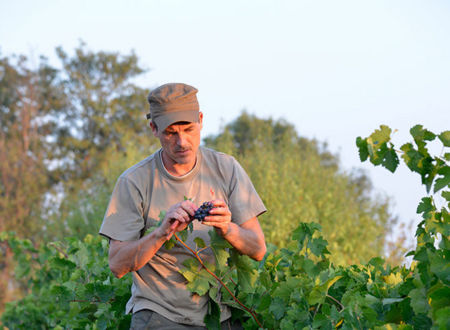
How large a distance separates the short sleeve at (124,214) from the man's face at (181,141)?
0.97 ft

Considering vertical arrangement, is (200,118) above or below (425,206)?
above

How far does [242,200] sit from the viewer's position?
3219 millimetres

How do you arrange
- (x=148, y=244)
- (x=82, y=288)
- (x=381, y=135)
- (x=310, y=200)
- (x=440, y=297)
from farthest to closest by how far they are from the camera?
1. (x=310, y=200)
2. (x=82, y=288)
3. (x=148, y=244)
4. (x=381, y=135)
5. (x=440, y=297)

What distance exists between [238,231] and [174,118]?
27.2 inches

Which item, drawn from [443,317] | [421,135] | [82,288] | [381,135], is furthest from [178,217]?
[82,288]

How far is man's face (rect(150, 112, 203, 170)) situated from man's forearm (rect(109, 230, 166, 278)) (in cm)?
49

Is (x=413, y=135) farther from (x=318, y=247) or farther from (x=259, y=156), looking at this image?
(x=259, y=156)

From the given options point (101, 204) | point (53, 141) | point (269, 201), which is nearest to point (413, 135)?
point (269, 201)

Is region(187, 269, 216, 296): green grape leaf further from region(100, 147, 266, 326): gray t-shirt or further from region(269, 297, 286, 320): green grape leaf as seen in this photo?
region(269, 297, 286, 320): green grape leaf

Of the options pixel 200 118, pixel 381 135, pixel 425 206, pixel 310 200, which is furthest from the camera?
pixel 310 200

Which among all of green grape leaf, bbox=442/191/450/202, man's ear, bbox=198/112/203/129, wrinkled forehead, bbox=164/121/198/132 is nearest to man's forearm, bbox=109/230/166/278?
wrinkled forehead, bbox=164/121/198/132

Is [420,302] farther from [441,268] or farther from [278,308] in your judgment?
[278,308]

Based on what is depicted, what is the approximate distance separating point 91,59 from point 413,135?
35553 mm

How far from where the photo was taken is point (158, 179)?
3297 millimetres
